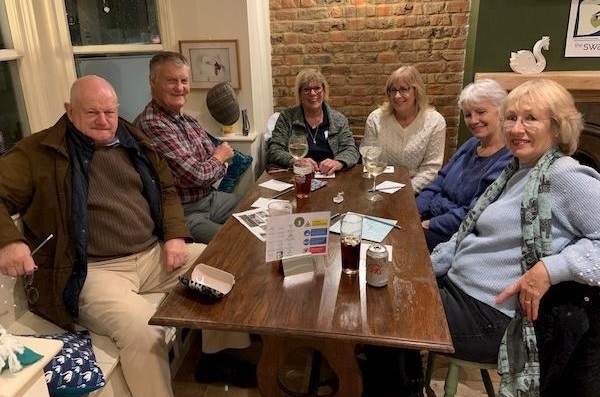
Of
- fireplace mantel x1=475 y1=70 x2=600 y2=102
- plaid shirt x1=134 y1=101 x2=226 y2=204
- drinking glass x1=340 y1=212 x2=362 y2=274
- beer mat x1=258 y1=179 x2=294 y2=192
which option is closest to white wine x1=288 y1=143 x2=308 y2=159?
beer mat x1=258 y1=179 x2=294 y2=192

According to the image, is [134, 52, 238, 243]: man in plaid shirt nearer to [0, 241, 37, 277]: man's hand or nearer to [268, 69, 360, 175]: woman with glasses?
[268, 69, 360, 175]: woman with glasses

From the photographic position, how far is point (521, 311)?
1.41 metres

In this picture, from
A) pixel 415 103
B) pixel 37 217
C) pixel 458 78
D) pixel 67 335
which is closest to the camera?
pixel 67 335

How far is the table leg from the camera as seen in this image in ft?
4.16

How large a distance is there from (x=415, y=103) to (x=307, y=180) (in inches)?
44.2

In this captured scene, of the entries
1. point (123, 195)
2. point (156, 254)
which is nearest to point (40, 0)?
point (123, 195)

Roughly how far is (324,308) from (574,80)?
8.09 ft

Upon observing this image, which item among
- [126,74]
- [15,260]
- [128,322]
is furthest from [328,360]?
[126,74]

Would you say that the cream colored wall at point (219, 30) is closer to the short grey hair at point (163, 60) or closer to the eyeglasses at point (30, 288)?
the short grey hair at point (163, 60)

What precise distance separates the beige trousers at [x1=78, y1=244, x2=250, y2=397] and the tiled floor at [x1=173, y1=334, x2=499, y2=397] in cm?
35

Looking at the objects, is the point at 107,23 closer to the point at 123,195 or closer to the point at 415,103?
the point at 123,195

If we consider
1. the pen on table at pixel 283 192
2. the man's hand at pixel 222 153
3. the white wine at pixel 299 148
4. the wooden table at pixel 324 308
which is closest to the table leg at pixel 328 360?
the wooden table at pixel 324 308

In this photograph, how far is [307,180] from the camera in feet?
6.50

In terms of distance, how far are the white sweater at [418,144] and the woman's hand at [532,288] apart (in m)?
1.34
